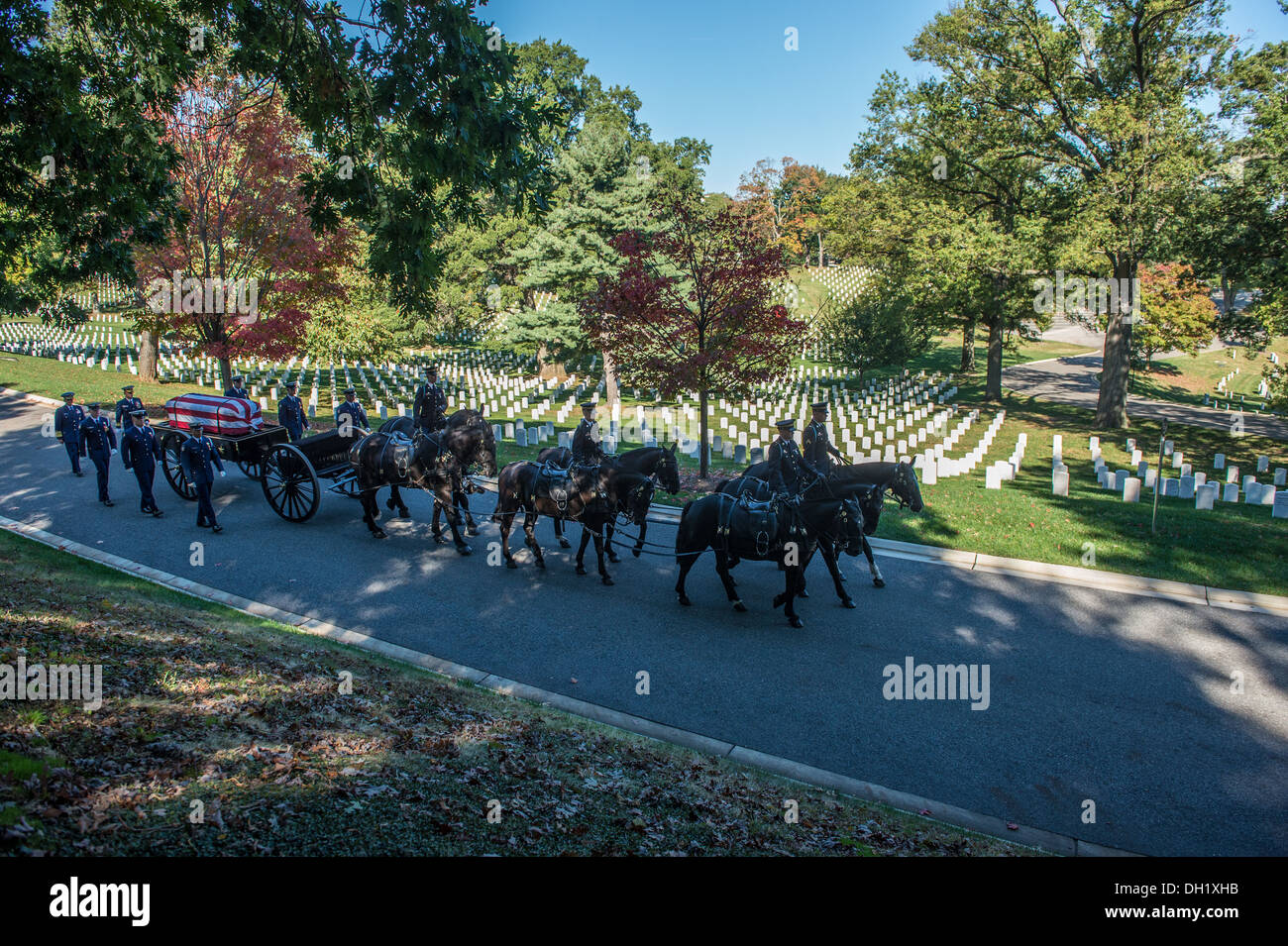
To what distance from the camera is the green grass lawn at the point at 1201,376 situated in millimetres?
38812

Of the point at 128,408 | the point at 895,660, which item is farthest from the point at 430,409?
the point at 895,660

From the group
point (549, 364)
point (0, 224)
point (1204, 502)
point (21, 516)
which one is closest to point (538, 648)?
point (0, 224)

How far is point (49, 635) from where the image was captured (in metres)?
6.95

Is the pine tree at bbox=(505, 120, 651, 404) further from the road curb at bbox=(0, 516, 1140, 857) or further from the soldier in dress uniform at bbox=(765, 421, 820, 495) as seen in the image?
the road curb at bbox=(0, 516, 1140, 857)

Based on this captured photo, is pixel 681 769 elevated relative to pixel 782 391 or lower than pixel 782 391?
lower

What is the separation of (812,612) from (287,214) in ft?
69.3

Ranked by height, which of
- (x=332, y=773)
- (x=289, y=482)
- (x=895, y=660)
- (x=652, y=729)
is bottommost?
(x=652, y=729)

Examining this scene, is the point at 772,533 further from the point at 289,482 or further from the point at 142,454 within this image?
the point at 142,454

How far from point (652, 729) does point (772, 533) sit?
3.37 meters

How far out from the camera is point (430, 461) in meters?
12.8

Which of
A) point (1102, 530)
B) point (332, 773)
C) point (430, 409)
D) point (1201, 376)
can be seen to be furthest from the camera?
point (1201, 376)

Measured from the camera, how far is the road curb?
6.11m
